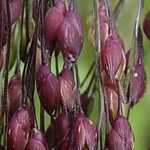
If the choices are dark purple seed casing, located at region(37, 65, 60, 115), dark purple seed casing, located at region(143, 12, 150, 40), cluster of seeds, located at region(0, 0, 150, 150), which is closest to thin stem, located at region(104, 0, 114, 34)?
cluster of seeds, located at region(0, 0, 150, 150)

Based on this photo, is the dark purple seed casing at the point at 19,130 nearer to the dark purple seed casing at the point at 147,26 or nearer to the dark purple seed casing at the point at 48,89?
the dark purple seed casing at the point at 48,89

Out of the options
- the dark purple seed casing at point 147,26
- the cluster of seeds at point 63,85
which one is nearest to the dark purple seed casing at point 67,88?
the cluster of seeds at point 63,85

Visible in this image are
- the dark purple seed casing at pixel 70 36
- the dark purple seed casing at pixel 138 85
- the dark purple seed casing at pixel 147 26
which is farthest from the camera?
the dark purple seed casing at pixel 147 26

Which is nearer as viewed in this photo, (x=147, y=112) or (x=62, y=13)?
(x=62, y=13)

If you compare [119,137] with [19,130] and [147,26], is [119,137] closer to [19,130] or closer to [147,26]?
[19,130]

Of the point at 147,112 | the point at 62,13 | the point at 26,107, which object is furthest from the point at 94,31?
the point at 147,112

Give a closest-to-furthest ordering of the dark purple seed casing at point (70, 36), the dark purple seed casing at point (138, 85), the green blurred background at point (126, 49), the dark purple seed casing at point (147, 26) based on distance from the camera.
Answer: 1. the dark purple seed casing at point (70, 36)
2. the dark purple seed casing at point (138, 85)
3. the dark purple seed casing at point (147, 26)
4. the green blurred background at point (126, 49)

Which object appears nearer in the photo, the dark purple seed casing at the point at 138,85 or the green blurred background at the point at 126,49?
the dark purple seed casing at the point at 138,85

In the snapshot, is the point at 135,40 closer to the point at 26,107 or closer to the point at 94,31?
the point at 94,31
